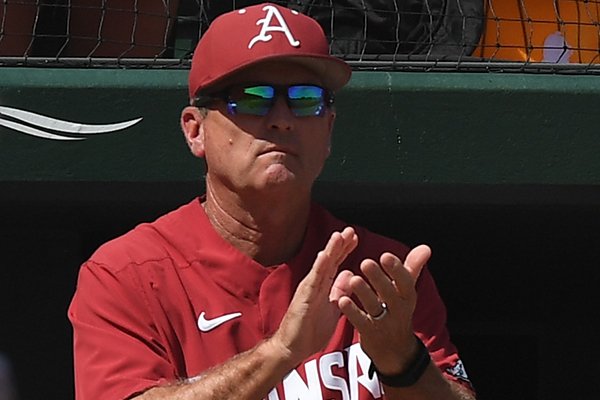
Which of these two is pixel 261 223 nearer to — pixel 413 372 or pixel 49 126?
pixel 413 372

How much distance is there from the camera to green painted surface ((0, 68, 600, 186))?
11.1 ft

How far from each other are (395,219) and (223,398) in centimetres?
197

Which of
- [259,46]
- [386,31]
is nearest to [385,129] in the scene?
[386,31]

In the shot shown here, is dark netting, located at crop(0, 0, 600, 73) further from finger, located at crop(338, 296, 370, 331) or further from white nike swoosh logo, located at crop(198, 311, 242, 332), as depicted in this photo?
finger, located at crop(338, 296, 370, 331)

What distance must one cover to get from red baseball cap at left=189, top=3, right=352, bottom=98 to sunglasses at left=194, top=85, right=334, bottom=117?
51 millimetres

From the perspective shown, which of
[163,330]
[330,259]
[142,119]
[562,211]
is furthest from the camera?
[562,211]

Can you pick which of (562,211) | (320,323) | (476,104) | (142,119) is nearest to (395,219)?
(562,211)

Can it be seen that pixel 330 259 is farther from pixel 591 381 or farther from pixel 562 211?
pixel 591 381

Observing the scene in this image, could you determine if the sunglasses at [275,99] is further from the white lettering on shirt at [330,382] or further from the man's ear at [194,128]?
the white lettering on shirt at [330,382]

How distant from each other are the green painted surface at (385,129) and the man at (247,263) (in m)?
0.65

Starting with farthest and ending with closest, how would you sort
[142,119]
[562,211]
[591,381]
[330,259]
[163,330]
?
[591,381]
[562,211]
[142,119]
[163,330]
[330,259]

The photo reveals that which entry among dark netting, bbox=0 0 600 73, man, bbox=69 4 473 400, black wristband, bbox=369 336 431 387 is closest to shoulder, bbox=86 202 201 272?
man, bbox=69 4 473 400

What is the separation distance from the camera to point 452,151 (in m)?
3.52

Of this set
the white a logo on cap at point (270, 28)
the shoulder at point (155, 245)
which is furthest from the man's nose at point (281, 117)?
the shoulder at point (155, 245)
